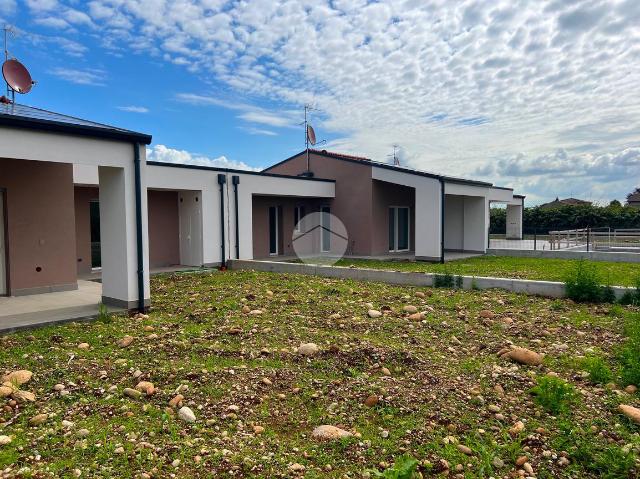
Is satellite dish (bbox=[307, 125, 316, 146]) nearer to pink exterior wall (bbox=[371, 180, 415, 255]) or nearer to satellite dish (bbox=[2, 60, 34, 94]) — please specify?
pink exterior wall (bbox=[371, 180, 415, 255])

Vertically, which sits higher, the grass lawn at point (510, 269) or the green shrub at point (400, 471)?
the grass lawn at point (510, 269)

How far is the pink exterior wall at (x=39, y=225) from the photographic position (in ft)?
31.4

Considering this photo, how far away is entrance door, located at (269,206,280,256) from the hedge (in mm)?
19123

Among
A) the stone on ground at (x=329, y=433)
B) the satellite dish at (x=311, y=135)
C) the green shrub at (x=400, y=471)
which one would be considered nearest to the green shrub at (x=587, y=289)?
the stone on ground at (x=329, y=433)

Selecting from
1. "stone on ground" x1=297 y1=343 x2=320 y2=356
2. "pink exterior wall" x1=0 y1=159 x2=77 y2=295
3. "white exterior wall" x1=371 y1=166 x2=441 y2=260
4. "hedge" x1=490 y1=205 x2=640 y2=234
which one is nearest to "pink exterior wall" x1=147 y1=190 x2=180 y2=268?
"pink exterior wall" x1=0 y1=159 x2=77 y2=295

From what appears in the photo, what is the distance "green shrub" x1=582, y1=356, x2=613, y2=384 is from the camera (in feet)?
17.2

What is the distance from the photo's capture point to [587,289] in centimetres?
924

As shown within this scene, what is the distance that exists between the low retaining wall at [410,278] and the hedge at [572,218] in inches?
879

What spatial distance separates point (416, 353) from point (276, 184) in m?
12.7

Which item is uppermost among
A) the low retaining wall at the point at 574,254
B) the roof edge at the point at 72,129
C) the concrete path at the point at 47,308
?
the roof edge at the point at 72,129

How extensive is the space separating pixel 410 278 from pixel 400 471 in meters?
8.53

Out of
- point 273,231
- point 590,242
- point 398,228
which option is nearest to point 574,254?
point 590,242

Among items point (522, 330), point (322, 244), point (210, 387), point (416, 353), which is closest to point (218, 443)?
point (210, 387)

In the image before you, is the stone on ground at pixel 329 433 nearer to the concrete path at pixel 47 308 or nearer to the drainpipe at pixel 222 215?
the concrete path at pixel 47 308
